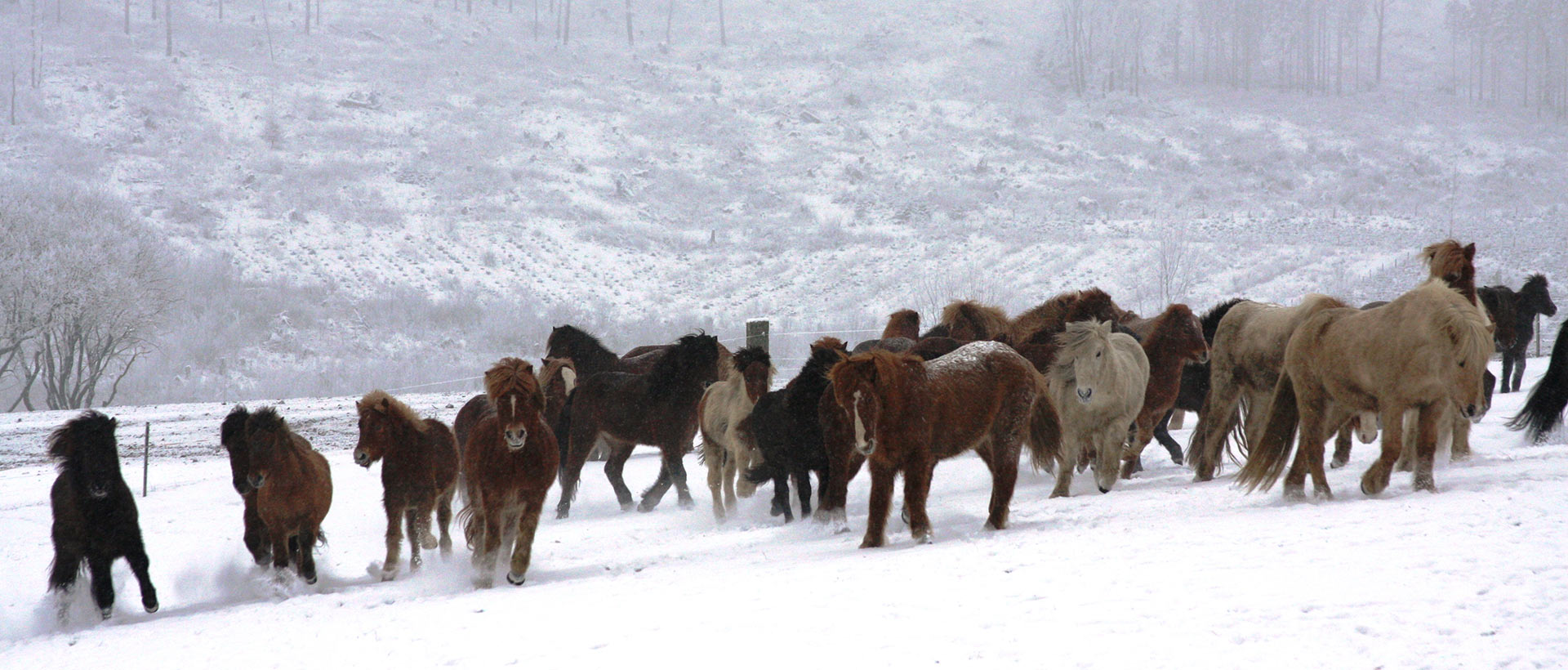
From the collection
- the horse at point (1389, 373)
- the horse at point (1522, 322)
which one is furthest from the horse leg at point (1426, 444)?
the horse at point (1522, 322)

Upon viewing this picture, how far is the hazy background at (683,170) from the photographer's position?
3991 centimetres

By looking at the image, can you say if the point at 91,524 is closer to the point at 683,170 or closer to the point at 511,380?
the point at 511,380

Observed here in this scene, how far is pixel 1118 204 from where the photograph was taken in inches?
2343

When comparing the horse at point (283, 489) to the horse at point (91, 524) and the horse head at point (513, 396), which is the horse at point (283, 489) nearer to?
the horse at point (91, 524)

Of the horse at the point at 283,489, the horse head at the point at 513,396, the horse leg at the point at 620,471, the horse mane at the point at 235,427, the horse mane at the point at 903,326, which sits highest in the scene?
the horse mane at the point at 903,326

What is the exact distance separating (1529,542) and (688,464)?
11.2 metres

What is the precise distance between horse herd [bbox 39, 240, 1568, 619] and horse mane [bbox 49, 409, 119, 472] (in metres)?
0.02

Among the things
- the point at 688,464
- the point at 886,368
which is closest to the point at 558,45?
the point at 688,464

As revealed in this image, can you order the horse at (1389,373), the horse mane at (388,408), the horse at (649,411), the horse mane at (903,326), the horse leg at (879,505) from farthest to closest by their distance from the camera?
the horse mane at (903,326) < the horse at (649,411) < the horse mane at (388,408) < the horse leg at (879,505) < the horse at (1389,373)

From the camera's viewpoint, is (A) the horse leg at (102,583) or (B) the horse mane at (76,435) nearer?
(A) the horse leg at (102,583)

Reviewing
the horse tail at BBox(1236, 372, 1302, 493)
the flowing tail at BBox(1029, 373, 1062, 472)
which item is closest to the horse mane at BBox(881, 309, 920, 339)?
the flowing tail at BBox(1029, 373, 1062, 472)

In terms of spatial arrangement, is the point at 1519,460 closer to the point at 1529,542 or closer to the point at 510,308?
the point at 1529,542

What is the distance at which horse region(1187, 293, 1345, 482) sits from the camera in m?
9.31

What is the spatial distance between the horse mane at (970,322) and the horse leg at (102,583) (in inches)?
345
